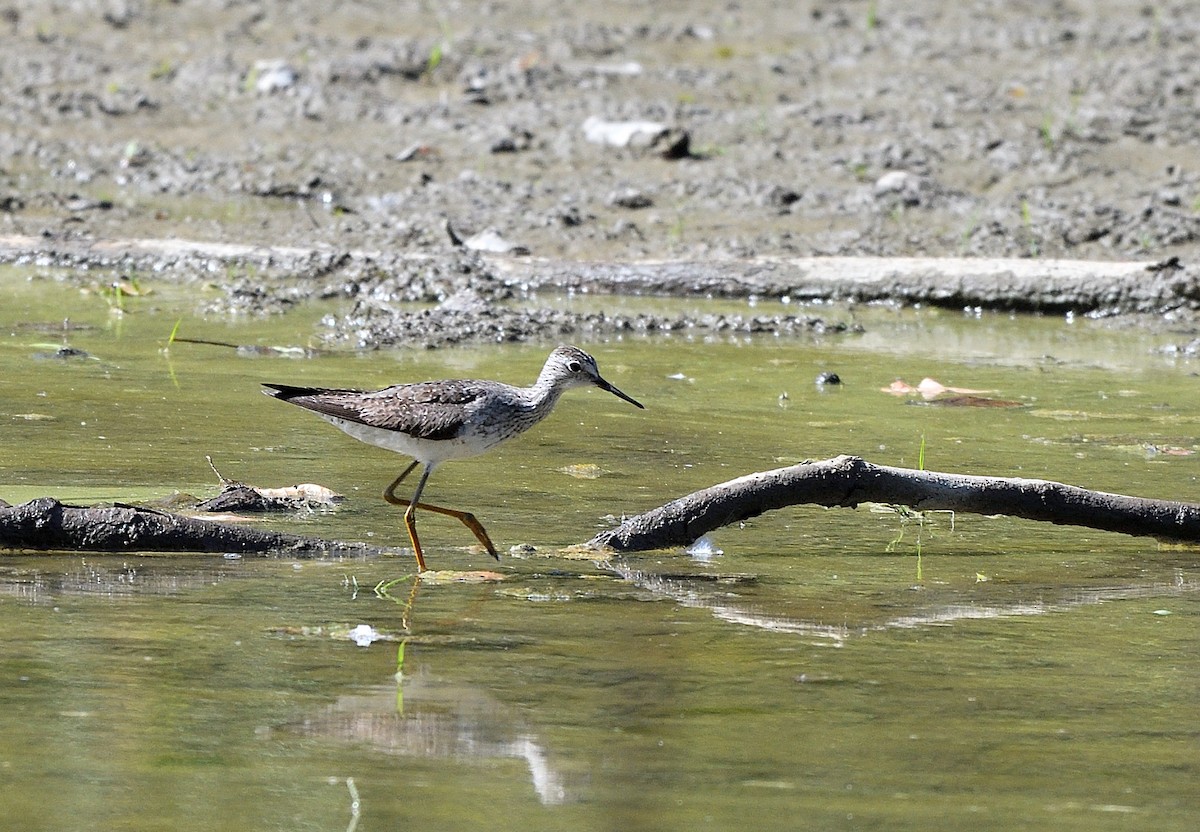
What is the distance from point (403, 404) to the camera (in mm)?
6234

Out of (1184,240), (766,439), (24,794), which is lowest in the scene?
(24,794)

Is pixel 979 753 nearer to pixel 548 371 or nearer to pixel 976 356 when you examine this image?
pixel 548 371

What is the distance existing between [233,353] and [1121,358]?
4780mm

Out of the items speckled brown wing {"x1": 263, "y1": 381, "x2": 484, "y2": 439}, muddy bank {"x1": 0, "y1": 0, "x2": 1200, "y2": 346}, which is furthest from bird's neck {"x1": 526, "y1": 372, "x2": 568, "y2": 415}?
muddy bank {"x1": 0, "y1": 0, "x2": 1200, "y2": 346}

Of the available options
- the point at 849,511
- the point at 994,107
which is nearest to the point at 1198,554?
the point at 849,511

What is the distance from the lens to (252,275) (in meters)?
11.5

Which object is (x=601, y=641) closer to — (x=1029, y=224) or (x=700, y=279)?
(x=700, y=279)

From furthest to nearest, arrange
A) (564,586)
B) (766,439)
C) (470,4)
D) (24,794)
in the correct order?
(470,4), (766,439), (564,586), (24,794)

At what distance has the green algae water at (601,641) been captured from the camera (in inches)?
142

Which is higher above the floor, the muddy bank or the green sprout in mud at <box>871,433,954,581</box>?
the muddy bank

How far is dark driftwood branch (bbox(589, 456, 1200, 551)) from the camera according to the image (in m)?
5.62

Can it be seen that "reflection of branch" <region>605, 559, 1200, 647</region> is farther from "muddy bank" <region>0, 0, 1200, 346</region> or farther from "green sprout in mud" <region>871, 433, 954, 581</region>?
"muddy bank" <region>0, 0, 1200, 346</region>

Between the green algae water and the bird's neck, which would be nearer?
the green algae water

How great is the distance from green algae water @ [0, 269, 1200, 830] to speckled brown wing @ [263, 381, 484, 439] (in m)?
0.37
